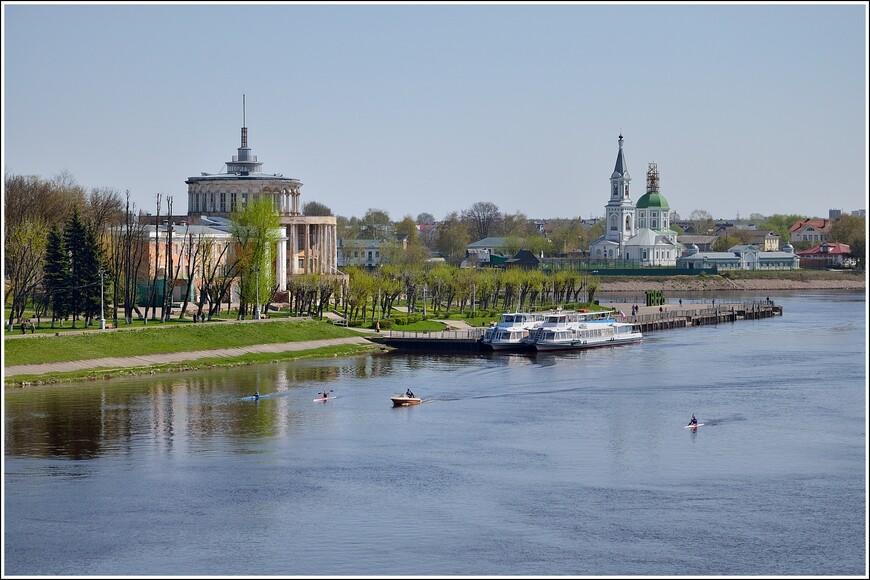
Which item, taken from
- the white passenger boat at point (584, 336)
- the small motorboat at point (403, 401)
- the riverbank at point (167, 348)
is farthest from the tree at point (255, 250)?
the small motorboat at point (403, 401)

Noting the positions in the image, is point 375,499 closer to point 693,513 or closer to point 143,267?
point 693,513

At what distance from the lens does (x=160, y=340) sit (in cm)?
8300

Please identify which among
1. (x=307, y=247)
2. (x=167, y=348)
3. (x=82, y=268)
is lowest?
(x=167, y=348)

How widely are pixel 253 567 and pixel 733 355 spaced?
61571 millimetres

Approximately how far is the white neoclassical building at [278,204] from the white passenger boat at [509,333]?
3346 centimetres

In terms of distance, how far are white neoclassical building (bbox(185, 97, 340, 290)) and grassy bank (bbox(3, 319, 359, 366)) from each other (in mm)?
34075

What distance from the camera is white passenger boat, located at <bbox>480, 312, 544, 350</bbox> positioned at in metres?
97.8

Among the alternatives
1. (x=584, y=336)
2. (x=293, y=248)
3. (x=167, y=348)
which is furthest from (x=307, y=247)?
(x=167, y=348)

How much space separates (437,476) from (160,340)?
37.7 meters

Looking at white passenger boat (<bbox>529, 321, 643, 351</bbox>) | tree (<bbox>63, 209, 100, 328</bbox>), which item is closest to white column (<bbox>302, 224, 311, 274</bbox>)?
white passenger boat (<bbox>529, 321, 643, 351</bbox>)

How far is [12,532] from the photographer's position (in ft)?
135

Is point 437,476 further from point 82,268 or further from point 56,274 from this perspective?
point 82,268

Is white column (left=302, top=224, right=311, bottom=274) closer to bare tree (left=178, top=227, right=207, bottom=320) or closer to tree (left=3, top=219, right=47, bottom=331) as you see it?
bare tree (left=178, top=227, right=207, bottom=320)

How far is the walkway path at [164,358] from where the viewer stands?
7094 cm
